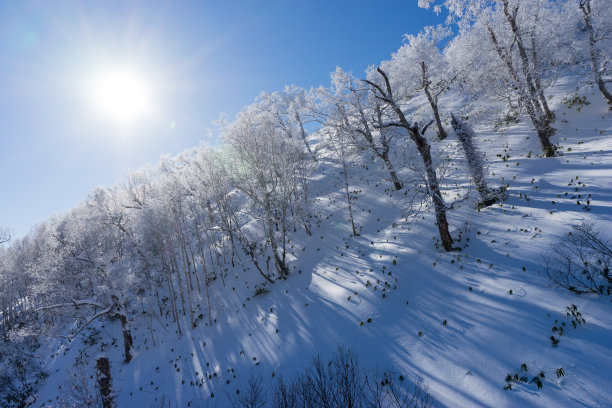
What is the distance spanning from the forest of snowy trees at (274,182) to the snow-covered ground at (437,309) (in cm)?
142

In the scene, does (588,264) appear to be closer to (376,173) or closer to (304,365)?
(304,365)

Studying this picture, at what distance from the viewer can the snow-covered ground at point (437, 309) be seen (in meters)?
7.19

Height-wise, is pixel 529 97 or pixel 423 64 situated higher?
pixel 423 64

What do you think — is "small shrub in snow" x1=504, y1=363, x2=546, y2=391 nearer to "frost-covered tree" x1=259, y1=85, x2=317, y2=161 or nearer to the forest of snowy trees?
the forest of snowy trees

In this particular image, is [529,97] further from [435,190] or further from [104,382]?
[104,382]

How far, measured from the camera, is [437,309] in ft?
34.4

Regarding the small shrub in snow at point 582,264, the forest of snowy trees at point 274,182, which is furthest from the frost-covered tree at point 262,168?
the small shrub in snow at point 582,264

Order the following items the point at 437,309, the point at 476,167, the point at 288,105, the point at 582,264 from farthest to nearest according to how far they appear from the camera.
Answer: the point at 288,105 → the point at 476,167 → the point at 437,309 → the point at 582,264

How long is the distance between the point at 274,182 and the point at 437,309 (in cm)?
1288

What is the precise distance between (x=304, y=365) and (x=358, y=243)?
1008 cm

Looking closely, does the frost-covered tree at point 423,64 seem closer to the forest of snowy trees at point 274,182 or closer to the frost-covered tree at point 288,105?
the forest of snowy trees at point 274,182

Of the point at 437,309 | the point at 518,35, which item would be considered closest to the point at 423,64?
the point at 518,35

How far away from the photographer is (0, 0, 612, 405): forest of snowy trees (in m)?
17.4

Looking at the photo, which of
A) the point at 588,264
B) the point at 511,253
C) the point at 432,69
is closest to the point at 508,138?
the point at 432,69
